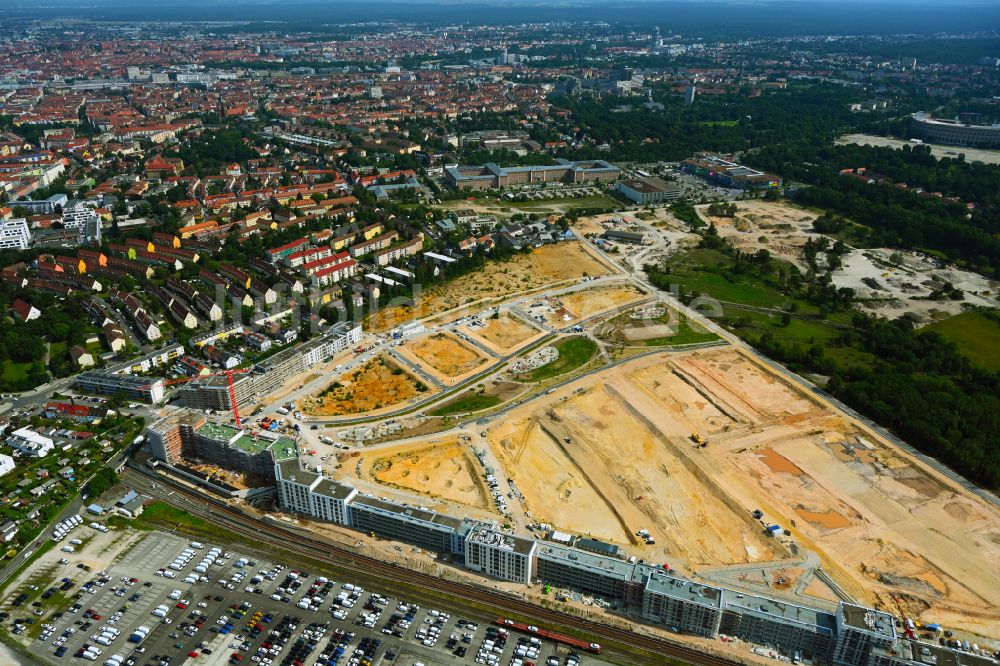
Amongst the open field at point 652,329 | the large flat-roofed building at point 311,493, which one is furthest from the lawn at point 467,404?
the open field at point 652,329

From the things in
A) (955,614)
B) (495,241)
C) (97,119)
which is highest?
(97,119)

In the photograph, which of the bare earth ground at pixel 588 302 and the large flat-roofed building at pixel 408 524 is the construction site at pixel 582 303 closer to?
the bare earth ground at pixel 588 302

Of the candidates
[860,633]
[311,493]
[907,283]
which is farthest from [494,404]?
[907,283]

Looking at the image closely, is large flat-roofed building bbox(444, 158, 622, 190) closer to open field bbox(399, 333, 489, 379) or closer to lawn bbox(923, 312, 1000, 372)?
open field bbox(399, 333, 489, 379)

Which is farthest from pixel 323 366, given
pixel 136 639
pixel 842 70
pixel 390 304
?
pixel 842 70

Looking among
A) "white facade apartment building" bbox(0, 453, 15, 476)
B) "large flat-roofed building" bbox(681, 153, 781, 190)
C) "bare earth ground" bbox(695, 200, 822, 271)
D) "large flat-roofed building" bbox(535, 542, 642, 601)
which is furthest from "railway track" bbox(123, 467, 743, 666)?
"large flat-roofed building" bbox(681, 153, 781, 190)

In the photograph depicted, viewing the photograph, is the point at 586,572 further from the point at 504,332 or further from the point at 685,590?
the point at 504,332

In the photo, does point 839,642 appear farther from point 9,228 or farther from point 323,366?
point 9,228
